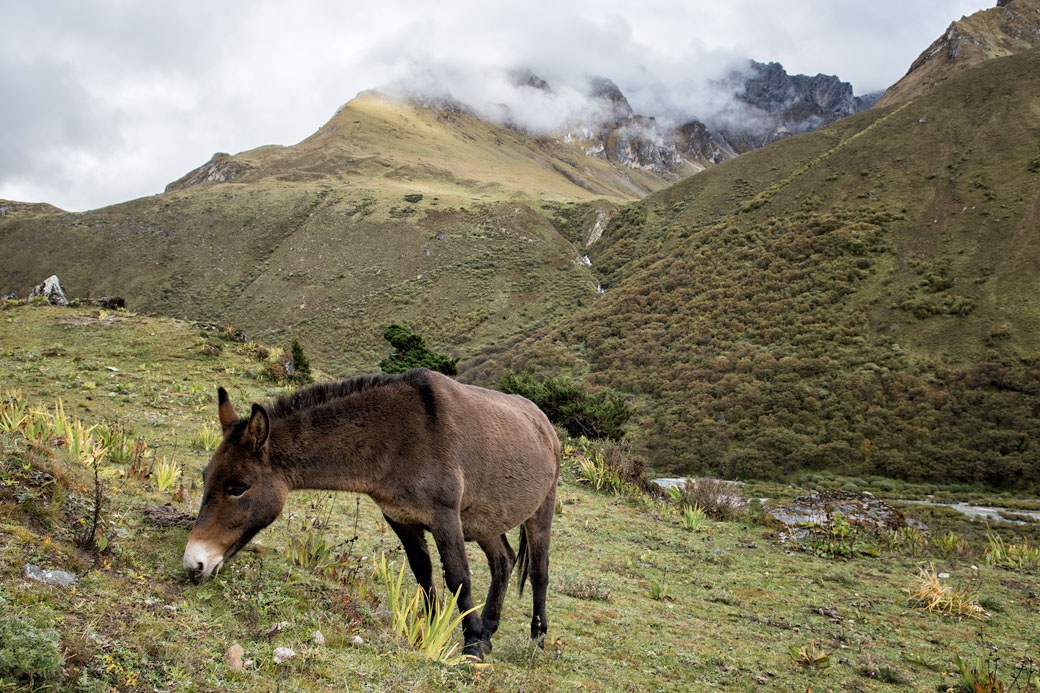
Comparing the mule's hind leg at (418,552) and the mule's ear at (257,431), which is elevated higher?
the mule's ear at (257,431)

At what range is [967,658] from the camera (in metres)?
5.82

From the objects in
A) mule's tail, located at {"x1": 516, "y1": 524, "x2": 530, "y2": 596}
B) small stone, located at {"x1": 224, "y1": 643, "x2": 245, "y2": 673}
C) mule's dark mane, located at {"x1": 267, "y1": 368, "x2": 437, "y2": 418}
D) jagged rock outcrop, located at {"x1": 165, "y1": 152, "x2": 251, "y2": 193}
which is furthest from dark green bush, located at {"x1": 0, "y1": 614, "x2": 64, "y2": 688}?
jagged rock outcrop, located at {"x1": 165, "y1": 152, "x2": 251, "y2": 193}

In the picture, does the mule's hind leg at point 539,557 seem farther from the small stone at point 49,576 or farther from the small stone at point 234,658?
the small stone at point 49,576

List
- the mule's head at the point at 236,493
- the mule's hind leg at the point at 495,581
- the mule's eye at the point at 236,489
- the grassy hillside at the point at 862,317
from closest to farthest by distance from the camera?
the mule's head at the point at 236,493, the mule's eye at the point at 236,489, the mule's hind leg at the point at 495,581, the grassy hillside at the point at 862,317

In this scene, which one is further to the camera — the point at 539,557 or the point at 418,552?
the point at 539,557

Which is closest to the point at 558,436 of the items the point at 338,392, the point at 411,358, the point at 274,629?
the point at 338,392

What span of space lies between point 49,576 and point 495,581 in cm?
309

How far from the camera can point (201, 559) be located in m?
3.25

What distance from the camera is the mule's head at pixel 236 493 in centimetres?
335

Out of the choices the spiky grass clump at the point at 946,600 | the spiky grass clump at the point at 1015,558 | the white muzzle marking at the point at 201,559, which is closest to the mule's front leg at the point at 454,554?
the white muzzle marking at the point at 201,559

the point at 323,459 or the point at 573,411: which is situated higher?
the point at 323,459

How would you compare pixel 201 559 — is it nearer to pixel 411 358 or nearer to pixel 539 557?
pixel 539 557

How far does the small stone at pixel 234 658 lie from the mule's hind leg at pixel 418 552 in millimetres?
1372

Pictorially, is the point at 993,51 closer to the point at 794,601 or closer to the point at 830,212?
the point at 830,212
